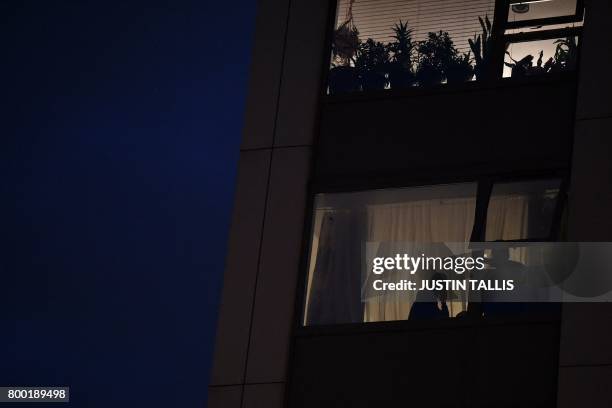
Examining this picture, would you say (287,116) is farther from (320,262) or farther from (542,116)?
(542,116)

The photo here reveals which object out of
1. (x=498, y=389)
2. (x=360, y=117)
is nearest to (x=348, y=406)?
(x=498, y=389)

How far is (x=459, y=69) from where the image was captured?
544 inches

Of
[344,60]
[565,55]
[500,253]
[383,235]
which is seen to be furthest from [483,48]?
[500,253]

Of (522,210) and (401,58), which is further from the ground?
→ (401,58)

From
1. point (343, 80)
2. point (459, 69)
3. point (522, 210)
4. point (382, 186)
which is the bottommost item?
point (522, 210)

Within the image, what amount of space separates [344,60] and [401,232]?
8.89ft

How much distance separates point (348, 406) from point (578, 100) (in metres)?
4.53

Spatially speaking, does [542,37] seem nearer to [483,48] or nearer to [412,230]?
[483,48]

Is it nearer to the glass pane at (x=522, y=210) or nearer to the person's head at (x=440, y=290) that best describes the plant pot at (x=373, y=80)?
the glass pane at (x=522, y=210)

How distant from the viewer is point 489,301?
40.2 feet

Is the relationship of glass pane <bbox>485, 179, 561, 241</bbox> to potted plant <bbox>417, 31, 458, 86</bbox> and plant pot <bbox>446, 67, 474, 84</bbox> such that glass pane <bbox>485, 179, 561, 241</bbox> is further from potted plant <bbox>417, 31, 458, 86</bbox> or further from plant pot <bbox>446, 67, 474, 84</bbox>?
potted plant <bbox>417, 31, 458, 86</bbox>

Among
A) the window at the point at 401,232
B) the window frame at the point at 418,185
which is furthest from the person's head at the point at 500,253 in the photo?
the window frame at the point at 418,185

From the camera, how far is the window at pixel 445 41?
13508 mm

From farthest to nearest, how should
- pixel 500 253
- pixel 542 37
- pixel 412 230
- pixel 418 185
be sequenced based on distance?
pixel 542 37, pixel 418 185, pixel 412 230, pixel 500 253
